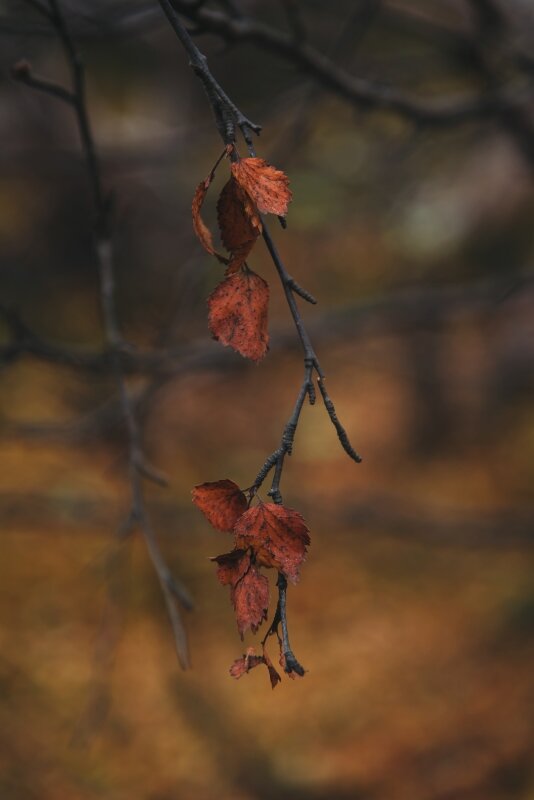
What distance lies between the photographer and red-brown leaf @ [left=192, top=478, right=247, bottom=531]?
60cm

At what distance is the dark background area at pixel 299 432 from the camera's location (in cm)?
252

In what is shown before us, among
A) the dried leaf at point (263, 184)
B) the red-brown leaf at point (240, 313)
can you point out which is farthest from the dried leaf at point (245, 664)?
the dried leaf at point (263, 184)

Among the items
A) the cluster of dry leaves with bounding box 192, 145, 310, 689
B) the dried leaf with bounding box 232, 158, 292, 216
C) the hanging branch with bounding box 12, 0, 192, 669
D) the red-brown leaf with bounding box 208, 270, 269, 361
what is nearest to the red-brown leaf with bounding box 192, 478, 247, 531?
the cluster of dry leaves with bounding box 192, 145, 310, 689

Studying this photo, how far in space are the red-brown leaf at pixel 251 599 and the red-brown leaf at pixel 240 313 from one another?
6.3 inches

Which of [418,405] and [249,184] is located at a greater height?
[418,405]

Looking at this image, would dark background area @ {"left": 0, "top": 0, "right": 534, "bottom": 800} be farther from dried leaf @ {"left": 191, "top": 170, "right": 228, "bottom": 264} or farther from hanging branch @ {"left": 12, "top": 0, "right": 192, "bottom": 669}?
dried leaf @ {"left": 191, "top": 170, "right": 228, "bottom": 264}

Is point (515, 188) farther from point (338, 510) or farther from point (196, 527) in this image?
point (196, 527)

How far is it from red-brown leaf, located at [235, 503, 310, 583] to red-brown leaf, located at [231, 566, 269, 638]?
1 centimetres

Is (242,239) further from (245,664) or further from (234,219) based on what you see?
(245,664)

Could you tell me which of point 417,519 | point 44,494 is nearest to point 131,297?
point 44,494

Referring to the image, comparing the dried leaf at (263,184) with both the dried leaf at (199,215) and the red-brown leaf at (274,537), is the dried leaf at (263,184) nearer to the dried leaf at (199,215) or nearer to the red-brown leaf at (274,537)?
the dried leaf at (199,215)

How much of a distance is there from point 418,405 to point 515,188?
1685 mm

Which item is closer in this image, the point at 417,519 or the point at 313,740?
the point at 313,740

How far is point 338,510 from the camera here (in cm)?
379
